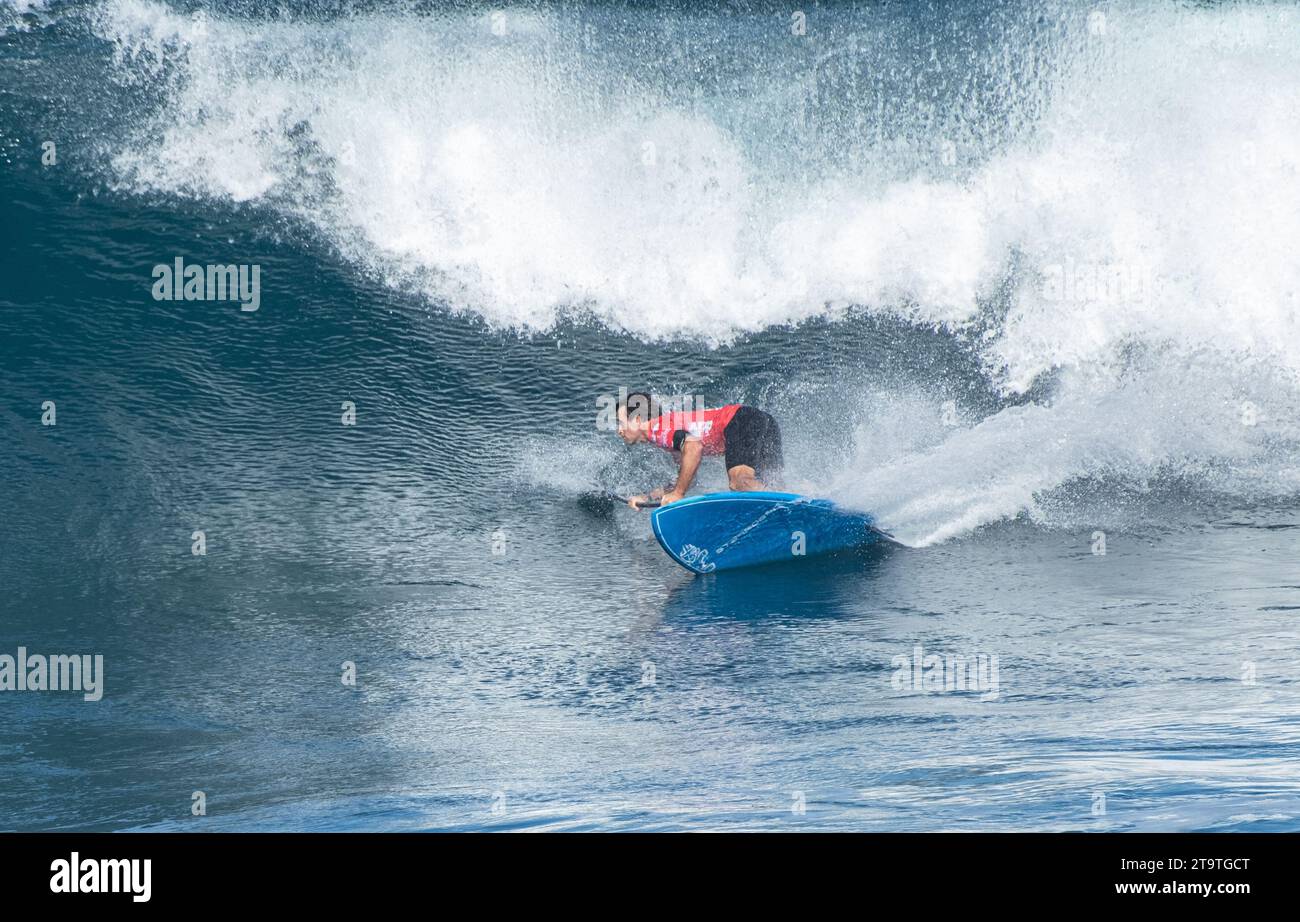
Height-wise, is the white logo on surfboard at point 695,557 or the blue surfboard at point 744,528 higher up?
the blue surfboard at point 744,528

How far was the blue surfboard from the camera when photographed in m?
7.11

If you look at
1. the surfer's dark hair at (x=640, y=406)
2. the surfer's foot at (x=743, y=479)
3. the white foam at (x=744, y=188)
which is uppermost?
the white foam at (x=744, y=188)

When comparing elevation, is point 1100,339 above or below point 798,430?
above

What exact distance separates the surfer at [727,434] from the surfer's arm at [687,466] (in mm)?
115

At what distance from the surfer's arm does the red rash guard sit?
0.23 meters

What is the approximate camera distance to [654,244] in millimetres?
11336

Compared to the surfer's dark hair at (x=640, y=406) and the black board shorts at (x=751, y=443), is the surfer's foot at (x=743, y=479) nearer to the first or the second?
the black board shorts at (x=751, y=443)

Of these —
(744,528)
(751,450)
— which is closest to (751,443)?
(751,450)

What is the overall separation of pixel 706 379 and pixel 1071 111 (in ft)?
16.5

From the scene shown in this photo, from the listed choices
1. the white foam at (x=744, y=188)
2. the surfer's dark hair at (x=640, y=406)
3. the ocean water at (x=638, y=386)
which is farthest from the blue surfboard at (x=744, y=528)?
the white foam at (x=744, y=188)

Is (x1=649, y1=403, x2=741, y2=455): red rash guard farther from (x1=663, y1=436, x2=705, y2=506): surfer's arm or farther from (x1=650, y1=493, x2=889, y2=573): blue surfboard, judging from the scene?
(x1=650, y1=493, x2=889, y2=573): blue surfboard

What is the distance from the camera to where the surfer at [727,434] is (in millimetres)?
7871

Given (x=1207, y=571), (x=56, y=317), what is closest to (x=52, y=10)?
(x=56, y=317)
